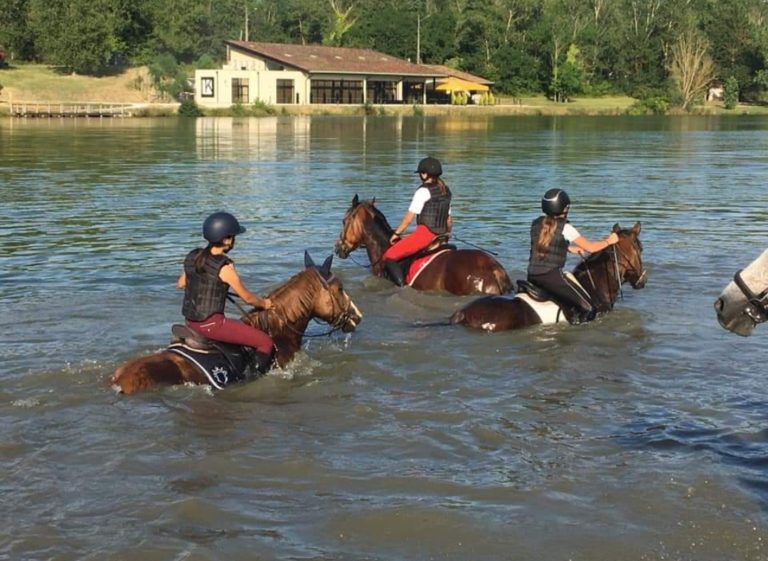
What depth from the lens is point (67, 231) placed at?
19.6 m

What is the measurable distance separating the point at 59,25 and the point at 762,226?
86359 millimetres

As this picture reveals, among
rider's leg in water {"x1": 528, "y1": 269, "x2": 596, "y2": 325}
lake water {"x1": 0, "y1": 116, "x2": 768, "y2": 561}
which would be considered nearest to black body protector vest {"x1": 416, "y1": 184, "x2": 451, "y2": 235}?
lake water {"x1": 0, "y1": 116, "x2": 768, "y2": 561}

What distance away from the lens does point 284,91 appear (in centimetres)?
8812

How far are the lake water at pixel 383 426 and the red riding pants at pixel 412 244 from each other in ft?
1.60

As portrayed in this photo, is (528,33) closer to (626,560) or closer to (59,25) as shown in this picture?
(59,25)

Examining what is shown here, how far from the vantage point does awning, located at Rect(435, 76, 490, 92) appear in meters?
96.8

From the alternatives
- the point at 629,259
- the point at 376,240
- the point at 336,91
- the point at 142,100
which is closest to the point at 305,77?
the point at 336,91

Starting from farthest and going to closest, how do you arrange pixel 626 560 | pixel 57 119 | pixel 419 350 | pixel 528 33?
pixel 528 33 < pixel 57 119 < pixel 419 350 < pixel 626 560

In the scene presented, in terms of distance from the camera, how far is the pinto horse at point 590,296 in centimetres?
1154

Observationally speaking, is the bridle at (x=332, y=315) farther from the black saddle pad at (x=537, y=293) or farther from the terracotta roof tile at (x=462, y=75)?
the terracotta roof tile at (x=462, y=75)

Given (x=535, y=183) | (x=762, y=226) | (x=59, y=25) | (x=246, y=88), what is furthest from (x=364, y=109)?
(x=762, y=226)

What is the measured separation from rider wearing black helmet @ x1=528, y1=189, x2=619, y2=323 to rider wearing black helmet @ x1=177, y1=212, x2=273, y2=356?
Answer: 12.1 ft

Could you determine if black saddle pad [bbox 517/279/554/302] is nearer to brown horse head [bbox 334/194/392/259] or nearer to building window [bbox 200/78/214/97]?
brown horse head [bbox 334/194/392/259]

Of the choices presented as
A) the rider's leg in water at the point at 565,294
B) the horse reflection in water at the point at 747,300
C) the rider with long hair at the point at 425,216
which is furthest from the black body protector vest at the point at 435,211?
the horse reflection in water at the point at 747,300
